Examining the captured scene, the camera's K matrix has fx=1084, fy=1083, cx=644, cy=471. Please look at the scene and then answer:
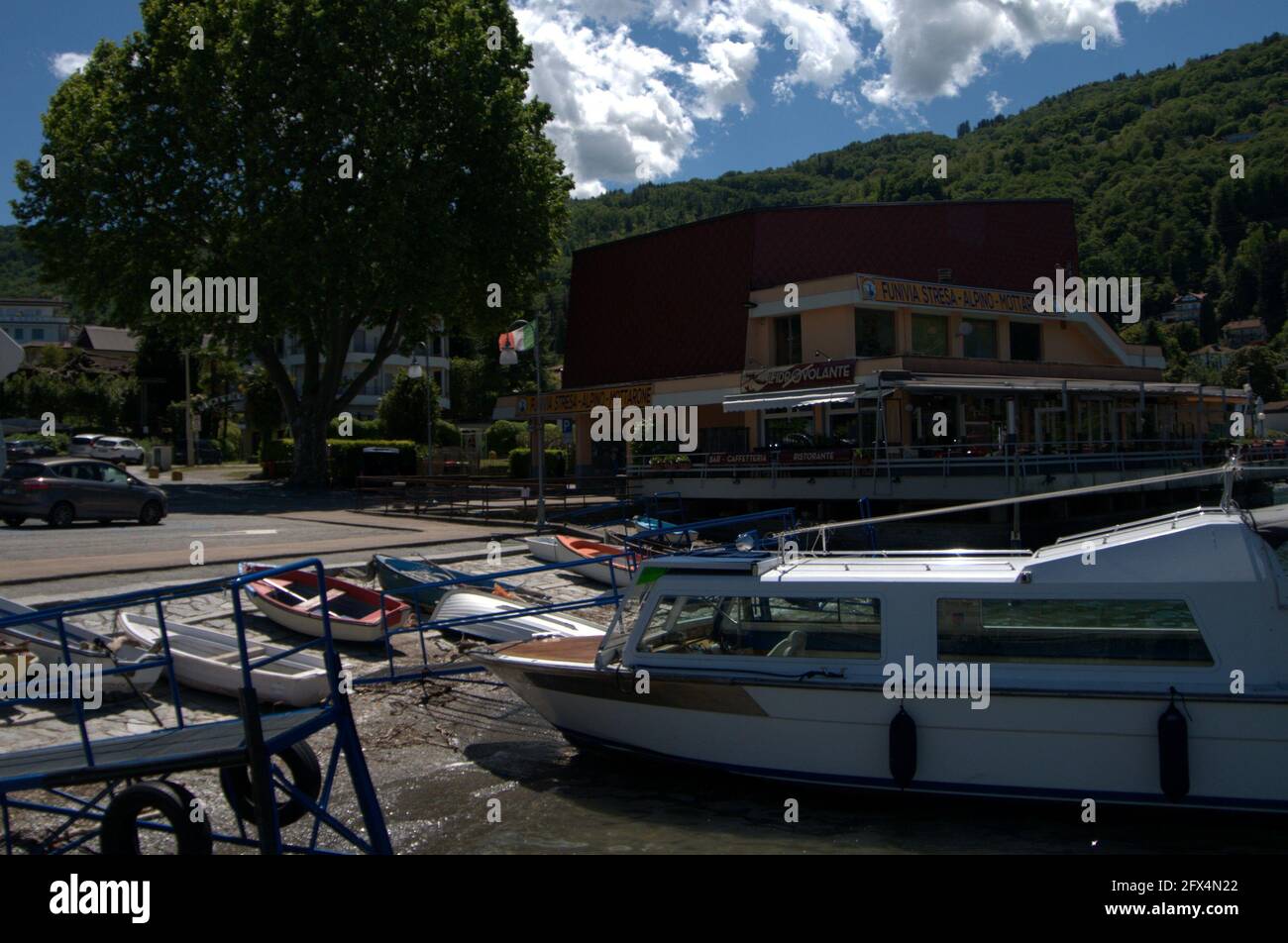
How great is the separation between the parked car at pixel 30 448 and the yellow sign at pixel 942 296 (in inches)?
1327

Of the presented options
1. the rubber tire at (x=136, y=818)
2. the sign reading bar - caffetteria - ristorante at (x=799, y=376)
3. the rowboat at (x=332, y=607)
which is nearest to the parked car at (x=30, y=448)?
the sign reading bar - caffetteria - ristorante at (x=799, y=376)

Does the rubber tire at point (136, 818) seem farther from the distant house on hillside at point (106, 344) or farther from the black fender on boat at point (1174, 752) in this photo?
the distant house on hillside at point (106, 344)

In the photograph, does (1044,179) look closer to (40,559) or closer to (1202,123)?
(1202,123)

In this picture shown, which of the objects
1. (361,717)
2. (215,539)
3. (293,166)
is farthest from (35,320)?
(361,717)

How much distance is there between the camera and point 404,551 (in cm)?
2136

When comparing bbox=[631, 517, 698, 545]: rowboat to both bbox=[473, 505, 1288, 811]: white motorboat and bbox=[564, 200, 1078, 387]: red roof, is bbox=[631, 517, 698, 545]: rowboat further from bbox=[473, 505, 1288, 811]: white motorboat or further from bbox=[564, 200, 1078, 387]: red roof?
bbox=[564, 200, 1078, 387]: red roof

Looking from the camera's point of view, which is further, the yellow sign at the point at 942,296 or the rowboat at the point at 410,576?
the yellow sign at the point at 942,296

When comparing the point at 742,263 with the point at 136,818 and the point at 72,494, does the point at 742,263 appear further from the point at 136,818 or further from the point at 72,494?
the point at 136,818

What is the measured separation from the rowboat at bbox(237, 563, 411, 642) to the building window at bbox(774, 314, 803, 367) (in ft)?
83.5

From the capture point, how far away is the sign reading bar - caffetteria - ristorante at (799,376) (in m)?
33.8

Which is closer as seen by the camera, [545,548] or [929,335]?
[545,548]

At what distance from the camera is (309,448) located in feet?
136

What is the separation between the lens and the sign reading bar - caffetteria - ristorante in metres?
33.8

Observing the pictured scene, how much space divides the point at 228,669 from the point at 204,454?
188 feet
